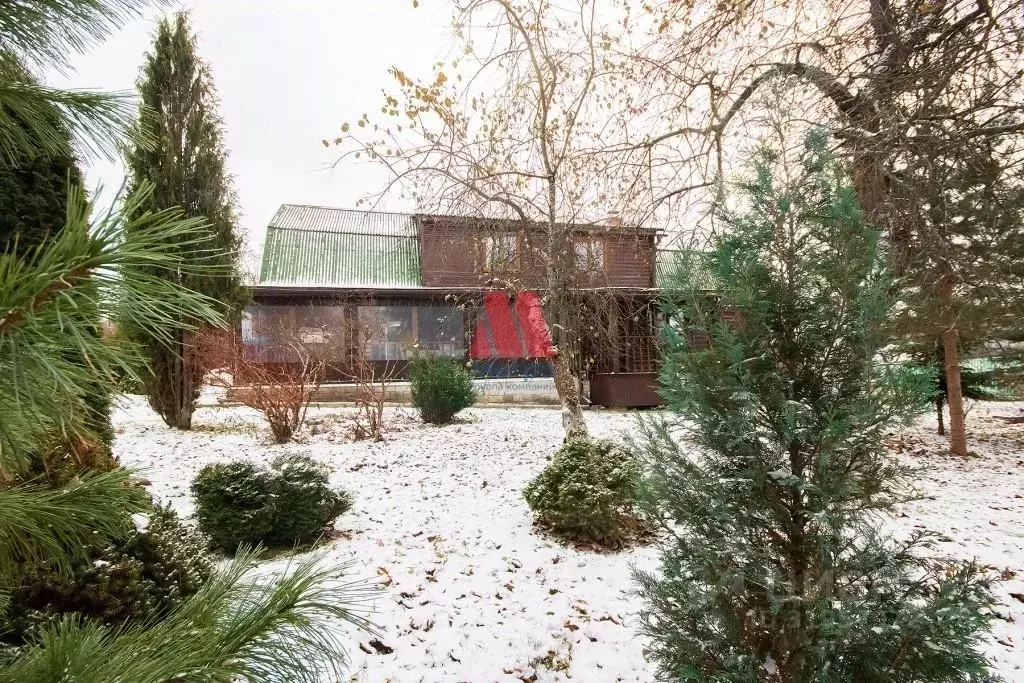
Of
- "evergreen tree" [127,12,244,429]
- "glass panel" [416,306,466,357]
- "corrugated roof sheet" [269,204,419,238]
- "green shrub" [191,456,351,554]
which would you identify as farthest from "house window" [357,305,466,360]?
"green shrub" [191,456,351,554]

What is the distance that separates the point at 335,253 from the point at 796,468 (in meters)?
15.9

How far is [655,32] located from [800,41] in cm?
128

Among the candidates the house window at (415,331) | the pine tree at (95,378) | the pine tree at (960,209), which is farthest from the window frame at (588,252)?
the house window at (415,331)

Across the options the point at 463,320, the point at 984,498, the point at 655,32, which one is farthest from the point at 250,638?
the point at 463,320

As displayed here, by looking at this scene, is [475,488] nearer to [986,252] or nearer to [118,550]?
[118,550]

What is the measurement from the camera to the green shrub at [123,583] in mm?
2475

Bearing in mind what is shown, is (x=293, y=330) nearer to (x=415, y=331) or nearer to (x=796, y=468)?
(x=415, y=331)

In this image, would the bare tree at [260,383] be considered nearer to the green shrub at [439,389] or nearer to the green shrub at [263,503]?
the green shrub at [439,389]

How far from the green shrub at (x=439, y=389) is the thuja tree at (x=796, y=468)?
353 inches

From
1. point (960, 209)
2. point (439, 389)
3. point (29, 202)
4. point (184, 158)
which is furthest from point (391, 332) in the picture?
point (29, 202)

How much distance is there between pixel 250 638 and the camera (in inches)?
38.3

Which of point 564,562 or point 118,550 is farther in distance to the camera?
point 564,562

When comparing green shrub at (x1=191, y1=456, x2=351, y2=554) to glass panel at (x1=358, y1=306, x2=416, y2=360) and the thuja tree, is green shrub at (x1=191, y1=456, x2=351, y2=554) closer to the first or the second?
the thuja tree

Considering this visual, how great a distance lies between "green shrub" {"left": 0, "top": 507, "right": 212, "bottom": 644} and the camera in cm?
247
